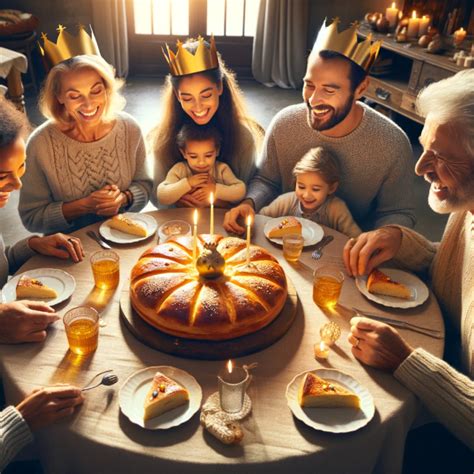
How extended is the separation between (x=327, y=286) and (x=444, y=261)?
1.64 feet

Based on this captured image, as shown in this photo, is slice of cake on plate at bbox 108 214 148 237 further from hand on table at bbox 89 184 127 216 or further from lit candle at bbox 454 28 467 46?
lit candle at bbox 454 28 467 46

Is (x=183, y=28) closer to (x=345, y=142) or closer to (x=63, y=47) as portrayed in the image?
(x=63, y=47)

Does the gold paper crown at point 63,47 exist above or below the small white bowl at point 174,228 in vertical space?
above

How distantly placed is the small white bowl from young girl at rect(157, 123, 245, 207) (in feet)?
1.06

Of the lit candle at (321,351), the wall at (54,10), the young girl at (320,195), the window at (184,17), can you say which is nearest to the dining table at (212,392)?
the lit candle at (321,351)

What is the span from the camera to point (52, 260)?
201 cm

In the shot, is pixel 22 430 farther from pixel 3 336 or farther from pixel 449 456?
pixel 449 456

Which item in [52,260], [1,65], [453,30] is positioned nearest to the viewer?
[52,260]

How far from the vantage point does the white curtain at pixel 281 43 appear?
6.40 m

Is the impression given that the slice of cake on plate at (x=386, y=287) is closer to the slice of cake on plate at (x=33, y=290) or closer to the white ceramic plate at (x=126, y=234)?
the white ceramic plate at (x=126, y=234)

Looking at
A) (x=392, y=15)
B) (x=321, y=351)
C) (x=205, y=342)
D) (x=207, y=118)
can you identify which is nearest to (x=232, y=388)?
(x=205, y=342)

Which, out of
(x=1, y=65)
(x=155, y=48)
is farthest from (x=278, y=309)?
(x=155, y=48)

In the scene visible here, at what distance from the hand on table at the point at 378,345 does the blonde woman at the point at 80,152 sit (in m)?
1.27

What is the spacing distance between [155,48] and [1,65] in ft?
10.9
